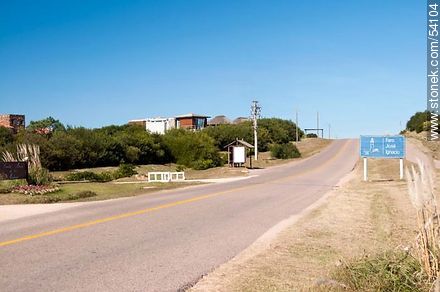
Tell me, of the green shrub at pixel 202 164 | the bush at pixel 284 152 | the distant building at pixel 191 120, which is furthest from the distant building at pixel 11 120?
the green shrub at pixel 202 164

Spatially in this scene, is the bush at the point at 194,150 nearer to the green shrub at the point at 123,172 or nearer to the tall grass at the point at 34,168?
the green shrub at the point at 123,172

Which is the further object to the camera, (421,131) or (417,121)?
(417,121)

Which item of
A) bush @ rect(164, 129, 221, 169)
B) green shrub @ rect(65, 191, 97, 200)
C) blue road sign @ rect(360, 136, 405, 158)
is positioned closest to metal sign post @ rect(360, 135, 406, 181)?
blue road sign @ rect(360, 136, 405, 158)

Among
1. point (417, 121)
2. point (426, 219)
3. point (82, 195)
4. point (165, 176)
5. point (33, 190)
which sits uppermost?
point (417, 121)

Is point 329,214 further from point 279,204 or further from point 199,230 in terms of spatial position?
point 199,230

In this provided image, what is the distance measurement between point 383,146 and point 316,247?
2327cm

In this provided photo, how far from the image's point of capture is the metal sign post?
99.5ft

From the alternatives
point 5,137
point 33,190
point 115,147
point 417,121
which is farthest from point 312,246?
point 417,121

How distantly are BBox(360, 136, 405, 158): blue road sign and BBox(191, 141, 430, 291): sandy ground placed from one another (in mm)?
15523

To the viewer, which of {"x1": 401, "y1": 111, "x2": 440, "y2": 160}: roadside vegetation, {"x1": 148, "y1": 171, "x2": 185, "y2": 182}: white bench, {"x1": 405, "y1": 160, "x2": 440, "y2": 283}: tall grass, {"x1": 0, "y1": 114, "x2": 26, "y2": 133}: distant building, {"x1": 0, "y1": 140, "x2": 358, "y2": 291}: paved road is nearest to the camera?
{"x1": 405, "y1": 160, "x2": 440, "y2": 283}: tall grass

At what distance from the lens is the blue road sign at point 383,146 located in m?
30.3

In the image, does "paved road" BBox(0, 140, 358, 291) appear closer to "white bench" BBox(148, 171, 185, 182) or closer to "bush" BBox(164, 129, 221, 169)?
"white bench" BBox(148, 171, 185, 182)

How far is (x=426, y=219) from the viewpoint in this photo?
17.6 feet

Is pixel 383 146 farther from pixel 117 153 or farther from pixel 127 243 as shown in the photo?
pixel 117 153
